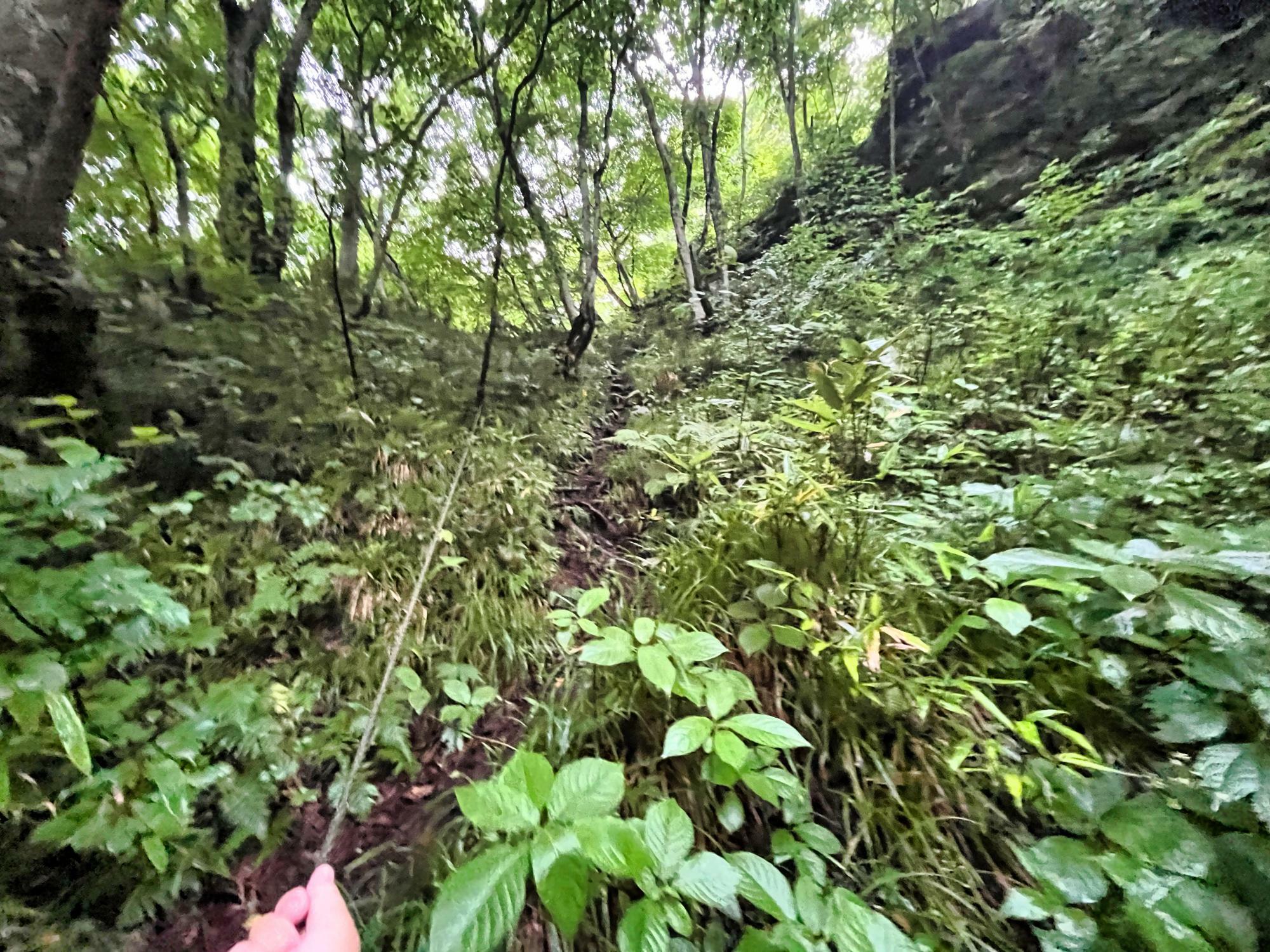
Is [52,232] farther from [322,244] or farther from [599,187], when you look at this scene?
[599,187]

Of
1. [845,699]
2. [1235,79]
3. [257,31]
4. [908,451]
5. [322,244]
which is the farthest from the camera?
[322,244]

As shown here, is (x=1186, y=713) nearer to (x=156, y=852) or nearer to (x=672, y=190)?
(x=156, y=852)

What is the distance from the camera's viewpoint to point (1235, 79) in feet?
12.7

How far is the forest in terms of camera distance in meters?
1.03

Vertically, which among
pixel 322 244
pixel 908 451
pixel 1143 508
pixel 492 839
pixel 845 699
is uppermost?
pixel 322 244

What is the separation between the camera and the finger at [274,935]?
93 cm

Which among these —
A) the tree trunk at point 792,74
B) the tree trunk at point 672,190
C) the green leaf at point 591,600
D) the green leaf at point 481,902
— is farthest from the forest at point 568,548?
the tree trunk at point 792,74

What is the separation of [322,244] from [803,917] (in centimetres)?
522

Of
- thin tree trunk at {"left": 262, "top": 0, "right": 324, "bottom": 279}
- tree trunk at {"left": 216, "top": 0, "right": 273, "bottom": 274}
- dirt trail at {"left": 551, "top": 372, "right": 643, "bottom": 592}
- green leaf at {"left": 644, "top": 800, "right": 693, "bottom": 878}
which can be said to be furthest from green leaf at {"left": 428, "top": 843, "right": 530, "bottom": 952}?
thin tree trunk at {"left": 262, "top": 0, "right": 324, "bottom": 279}

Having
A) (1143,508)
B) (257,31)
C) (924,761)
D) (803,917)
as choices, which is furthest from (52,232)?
(1143,508)

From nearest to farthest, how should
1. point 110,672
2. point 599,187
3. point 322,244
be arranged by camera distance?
point 110,672 → point 322,244 → point 599,187

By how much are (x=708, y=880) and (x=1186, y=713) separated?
1040 millimetres

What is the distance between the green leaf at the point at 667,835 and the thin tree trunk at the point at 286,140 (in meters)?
4.17

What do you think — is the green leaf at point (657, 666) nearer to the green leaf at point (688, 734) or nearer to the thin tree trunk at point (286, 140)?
the green leaf at point (688, 734)
